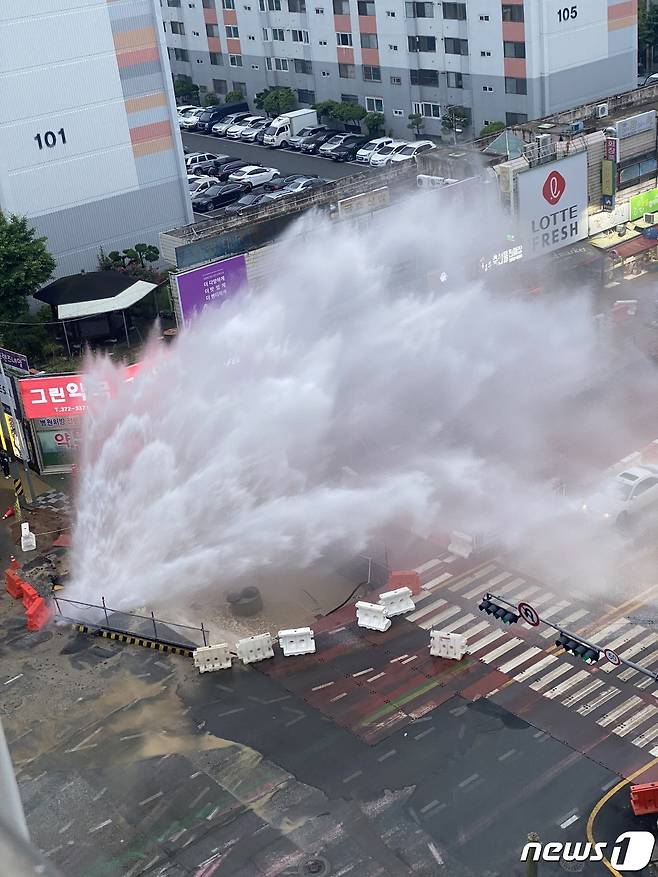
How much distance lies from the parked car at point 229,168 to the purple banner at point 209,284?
105 ft

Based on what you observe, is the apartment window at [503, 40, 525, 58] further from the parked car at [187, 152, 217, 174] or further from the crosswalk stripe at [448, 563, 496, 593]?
the crosswalk stripe at [448, 563, 496, 593]

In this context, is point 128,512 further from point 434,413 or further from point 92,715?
point 434,413

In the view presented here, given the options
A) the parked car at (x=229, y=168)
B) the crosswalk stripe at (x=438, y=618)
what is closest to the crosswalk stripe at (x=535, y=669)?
the crosswalk stripe at (x=438, y=618)

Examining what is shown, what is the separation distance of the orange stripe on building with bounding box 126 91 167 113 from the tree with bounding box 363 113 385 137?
1149 inches

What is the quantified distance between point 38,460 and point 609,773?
2727 centimetres

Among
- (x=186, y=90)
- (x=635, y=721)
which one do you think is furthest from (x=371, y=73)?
(x=635, y=721)

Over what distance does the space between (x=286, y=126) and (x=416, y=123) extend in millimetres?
10381

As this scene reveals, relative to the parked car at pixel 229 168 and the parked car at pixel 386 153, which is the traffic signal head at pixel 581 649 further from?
the parked car at pixel 229 168

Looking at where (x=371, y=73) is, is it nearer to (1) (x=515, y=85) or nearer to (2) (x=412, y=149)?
(2) (x=412, y=149)

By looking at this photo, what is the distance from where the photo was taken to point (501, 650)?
31.1 m

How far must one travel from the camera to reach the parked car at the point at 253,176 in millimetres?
74250

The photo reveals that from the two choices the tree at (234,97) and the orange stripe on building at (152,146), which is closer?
the orange stripe on building at (152,146)

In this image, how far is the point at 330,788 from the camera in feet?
86.4

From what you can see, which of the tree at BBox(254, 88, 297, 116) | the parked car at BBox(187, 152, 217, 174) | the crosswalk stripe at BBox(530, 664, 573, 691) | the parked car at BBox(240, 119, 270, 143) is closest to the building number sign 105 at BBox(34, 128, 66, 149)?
the parked car at BBox(187, 152, 217, 174)
